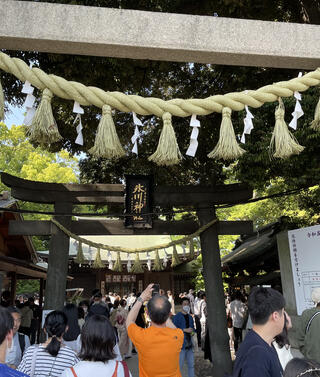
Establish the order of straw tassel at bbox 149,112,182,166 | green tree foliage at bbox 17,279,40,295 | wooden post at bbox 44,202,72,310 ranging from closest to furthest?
1. straw tassel at bbox 149,112,182,166
2. wooden post at bbox 44,202,72,310
3. green tree foliage at bbox 17,279,40,295

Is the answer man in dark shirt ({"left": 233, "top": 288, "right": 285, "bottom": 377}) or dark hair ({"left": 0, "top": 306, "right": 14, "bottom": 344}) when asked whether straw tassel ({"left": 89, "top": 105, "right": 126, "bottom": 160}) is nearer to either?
dark hair ({"left": 0, "top": 306, "right": 14, "bottom": 344})

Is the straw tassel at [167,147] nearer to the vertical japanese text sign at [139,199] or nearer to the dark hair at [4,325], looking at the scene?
the dark hair at [4,325]

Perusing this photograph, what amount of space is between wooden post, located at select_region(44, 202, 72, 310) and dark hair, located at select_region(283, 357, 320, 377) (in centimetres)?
578

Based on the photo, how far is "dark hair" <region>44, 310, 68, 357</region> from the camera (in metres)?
2.40

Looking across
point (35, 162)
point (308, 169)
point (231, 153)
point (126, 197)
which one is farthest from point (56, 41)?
point (35, 162)

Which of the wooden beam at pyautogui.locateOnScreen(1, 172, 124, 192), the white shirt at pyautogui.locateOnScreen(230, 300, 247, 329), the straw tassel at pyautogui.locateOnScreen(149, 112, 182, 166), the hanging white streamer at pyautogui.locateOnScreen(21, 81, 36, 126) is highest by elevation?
the wooden beam at pyautogui.locateOnScreen(1, 172, 124, 192)

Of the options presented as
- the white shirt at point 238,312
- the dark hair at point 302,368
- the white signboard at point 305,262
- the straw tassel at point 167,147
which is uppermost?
the straw tassel at point 167,147

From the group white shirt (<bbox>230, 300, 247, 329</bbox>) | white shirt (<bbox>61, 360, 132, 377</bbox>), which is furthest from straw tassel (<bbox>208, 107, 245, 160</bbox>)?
white shirt (<bbox>230, 300, 247, 329</bbox>)

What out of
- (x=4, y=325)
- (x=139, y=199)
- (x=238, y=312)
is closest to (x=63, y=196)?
(x=139, y=199)

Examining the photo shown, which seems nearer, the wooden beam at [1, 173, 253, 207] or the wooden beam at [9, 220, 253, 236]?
the wooden beam at [9, 220, 253, 236]

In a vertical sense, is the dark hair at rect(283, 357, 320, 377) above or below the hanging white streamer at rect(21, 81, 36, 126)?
below

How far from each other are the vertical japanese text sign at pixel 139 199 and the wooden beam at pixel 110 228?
0.19 meters

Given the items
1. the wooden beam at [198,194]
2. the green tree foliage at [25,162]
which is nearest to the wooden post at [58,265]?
the wooden beam at [198,194]

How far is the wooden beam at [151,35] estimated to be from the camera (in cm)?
240
